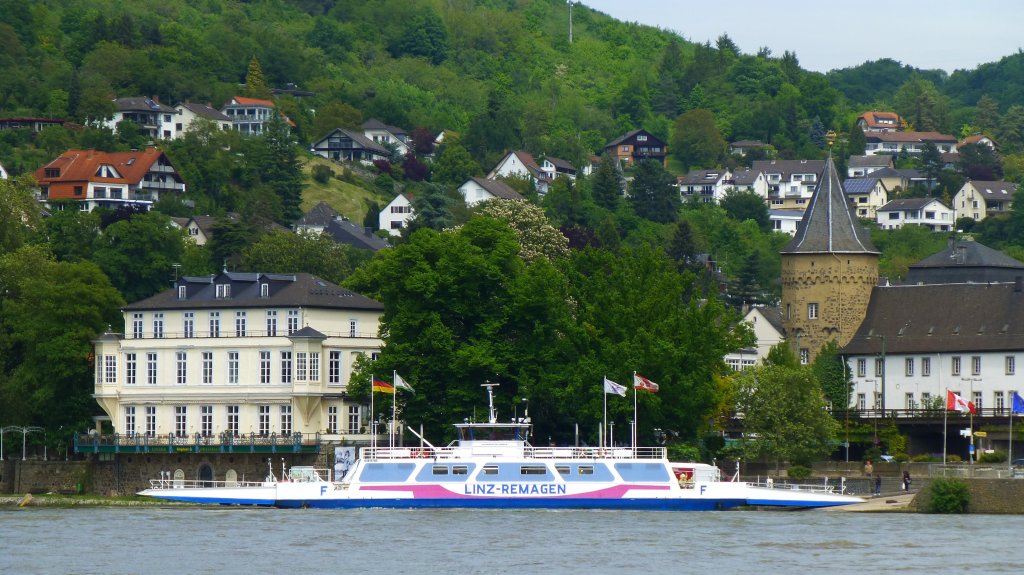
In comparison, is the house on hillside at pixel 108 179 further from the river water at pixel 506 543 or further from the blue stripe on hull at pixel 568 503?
the river water at pixel 506 543

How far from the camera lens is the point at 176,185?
542 ft

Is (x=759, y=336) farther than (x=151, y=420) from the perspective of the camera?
Yes

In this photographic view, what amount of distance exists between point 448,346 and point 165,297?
1676cm

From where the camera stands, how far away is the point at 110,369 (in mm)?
101000

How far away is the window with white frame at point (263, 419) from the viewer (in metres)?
98.5

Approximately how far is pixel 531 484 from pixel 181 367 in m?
24.4

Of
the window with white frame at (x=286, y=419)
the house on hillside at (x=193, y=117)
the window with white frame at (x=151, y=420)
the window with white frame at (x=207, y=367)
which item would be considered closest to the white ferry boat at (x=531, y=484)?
the window with white frame at (x=286, y=419)

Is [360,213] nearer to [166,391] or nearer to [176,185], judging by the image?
[176,185]

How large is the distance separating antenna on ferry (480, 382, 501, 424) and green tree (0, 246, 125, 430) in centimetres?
2062

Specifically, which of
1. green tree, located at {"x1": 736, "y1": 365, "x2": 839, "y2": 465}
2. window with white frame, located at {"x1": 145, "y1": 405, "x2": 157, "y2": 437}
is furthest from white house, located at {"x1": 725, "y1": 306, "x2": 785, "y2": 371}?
window with white frame, located at {"x1": 145, "y1": 405, "x2": 157, "y2": 437}

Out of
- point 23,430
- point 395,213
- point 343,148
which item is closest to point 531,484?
point 23,430

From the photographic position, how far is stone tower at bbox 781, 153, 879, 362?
378 ft

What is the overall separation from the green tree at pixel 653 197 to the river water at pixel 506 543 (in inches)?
4056

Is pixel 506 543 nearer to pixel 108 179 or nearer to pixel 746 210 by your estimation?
pixel 108 179
